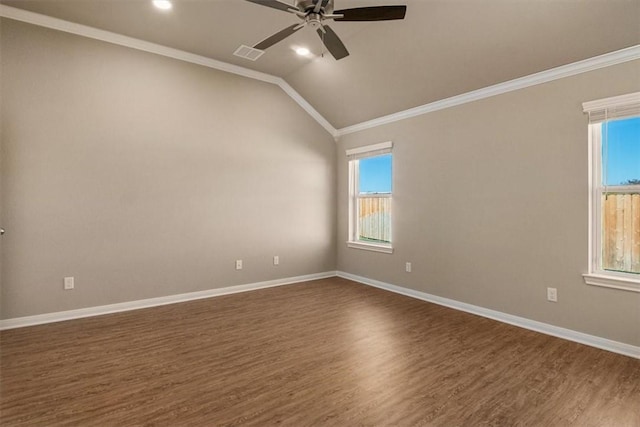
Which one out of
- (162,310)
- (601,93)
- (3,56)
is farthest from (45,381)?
(601,93)

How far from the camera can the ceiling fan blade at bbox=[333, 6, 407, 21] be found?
7.26 feet

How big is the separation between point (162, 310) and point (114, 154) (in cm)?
190

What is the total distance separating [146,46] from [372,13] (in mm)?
2931

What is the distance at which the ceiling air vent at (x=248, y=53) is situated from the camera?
3881 mm

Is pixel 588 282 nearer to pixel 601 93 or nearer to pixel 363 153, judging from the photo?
pixel 601 93

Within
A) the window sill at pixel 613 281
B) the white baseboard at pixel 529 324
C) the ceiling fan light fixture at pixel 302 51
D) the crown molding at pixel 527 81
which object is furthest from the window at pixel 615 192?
the ceiling fan light fixture at pixel 302 51

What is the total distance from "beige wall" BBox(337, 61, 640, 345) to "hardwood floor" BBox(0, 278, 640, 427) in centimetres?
37

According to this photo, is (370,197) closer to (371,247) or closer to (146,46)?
(371,247)

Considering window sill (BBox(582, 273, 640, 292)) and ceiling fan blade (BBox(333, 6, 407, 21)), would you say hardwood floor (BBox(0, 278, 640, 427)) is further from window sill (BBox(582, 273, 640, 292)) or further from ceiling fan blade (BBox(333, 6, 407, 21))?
ceiling fan blade (BBox(333, 6, 407, 21))

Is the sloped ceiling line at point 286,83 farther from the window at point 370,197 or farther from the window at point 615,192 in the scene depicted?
the window at point 370,197

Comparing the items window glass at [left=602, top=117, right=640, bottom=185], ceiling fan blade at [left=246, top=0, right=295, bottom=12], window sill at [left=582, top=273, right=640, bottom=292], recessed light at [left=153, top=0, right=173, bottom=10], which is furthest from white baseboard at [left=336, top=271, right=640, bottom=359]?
recessed light at [left=153, top=0, right=173, bottom=10]

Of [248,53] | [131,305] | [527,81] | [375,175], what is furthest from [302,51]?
[131,305]

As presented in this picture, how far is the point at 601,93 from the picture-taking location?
2758 millimetres

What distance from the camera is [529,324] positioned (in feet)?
10.5
